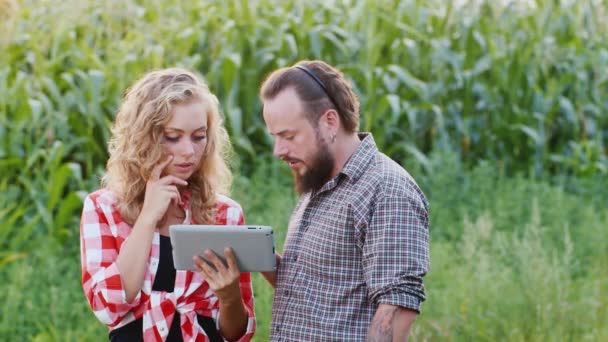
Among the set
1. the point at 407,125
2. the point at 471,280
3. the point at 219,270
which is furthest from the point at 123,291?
the point at 407,125

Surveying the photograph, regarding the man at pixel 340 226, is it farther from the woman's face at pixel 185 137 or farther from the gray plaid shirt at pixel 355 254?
the woman's face at pixel 185 137

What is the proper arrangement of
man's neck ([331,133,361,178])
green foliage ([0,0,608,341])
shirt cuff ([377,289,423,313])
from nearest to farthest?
shirt cuff ([377,289,423,313]) < man's neck ([331,133,361,178]) < green foliage ([0,0,608,341])

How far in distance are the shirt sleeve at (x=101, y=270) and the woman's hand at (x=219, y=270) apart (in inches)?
10.6

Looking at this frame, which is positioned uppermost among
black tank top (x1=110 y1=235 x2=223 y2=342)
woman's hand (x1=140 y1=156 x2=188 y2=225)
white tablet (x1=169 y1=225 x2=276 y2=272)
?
woman's hand (x1=140 y1=156 x2=188 y2=225)

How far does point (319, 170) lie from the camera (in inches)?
118

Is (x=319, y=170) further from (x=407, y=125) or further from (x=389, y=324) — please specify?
(x=407, y=125)

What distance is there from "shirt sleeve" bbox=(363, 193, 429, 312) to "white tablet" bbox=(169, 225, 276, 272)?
0.28 meters

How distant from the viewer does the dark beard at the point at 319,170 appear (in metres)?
2.99

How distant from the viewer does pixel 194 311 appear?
3.20 m

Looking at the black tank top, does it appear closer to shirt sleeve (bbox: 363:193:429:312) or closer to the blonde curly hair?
the blonde curly hair

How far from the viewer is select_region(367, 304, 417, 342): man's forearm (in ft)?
9.27

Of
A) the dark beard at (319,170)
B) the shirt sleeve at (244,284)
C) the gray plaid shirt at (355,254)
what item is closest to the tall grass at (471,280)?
the shirt sleeve at (244,284)

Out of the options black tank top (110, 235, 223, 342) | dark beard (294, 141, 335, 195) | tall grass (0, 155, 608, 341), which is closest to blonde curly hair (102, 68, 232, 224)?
black tank top (110, 235, 223, 342)

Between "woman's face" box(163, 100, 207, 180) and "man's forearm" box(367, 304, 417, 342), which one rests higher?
"woman's face" box(163, 100, 207, 180)
